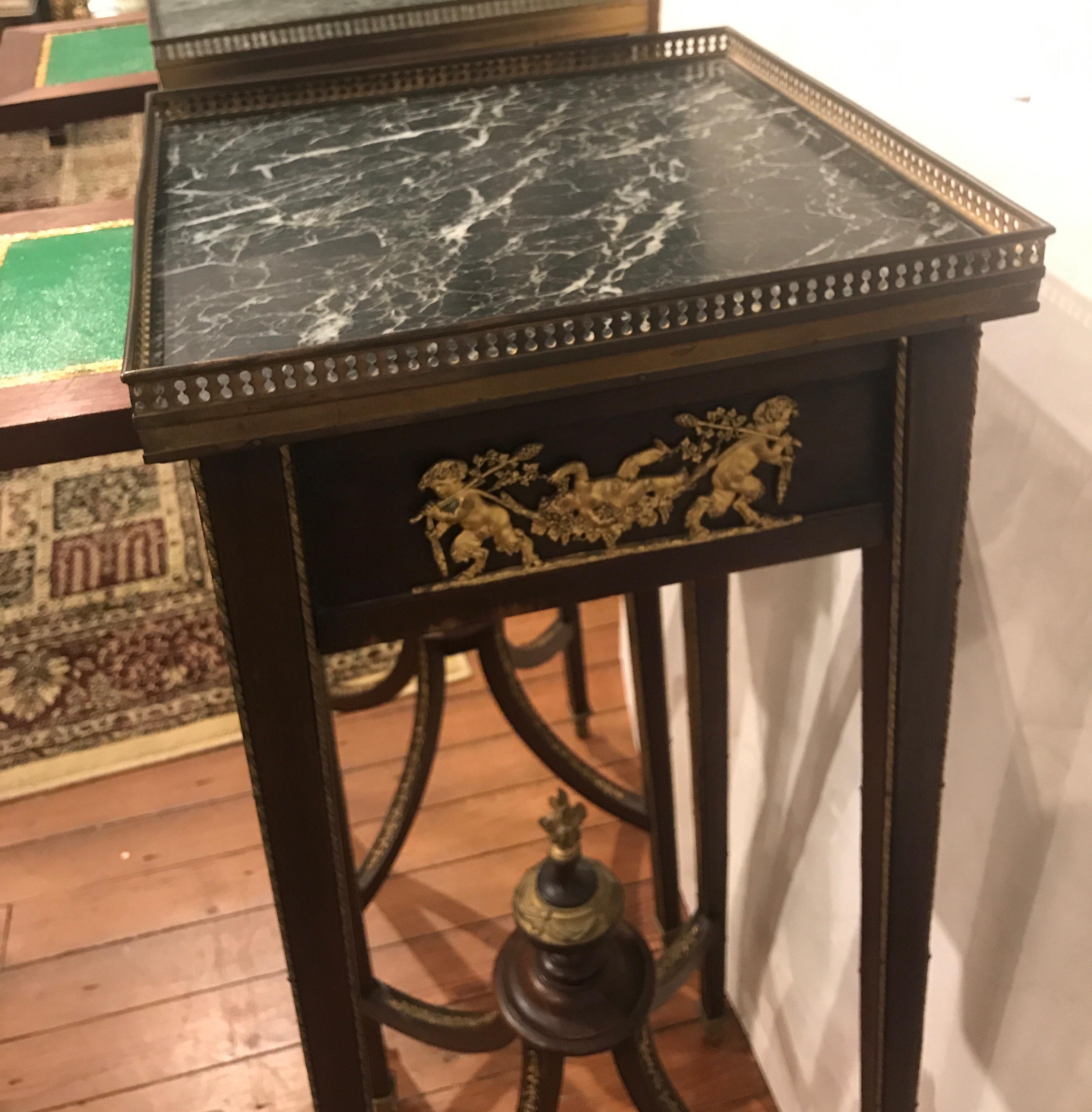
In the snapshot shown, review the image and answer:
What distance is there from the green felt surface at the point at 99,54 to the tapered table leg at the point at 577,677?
3.28ft

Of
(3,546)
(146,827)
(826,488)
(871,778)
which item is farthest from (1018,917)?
(3,546)

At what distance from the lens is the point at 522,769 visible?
1776mm

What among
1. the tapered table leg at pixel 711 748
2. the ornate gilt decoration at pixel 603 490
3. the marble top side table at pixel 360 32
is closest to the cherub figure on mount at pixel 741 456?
the ornate gilt decoration at pixel 603 490

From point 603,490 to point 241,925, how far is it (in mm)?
1171

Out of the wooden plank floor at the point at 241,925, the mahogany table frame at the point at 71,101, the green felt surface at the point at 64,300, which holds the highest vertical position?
the mahogany table frame at the point at 71,101

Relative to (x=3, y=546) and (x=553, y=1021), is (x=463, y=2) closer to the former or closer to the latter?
(x=553, y=1021)

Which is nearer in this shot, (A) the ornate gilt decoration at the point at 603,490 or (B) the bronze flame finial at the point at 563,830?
(A) the ornate gilt decoration at the point at 603,490

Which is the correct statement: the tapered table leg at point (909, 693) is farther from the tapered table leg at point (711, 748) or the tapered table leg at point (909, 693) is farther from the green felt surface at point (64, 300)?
the green felt surface at point (64, 300)

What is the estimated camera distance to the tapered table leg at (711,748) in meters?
1.12

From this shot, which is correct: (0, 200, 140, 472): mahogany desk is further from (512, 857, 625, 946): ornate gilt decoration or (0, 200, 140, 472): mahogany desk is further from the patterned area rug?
the patterned area rug

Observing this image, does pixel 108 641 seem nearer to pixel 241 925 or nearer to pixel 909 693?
pixel 241 925

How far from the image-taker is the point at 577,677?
71.5 inches

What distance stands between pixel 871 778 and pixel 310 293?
491 millimetres

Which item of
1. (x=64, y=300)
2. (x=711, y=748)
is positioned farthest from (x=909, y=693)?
(x=64, y=300)
